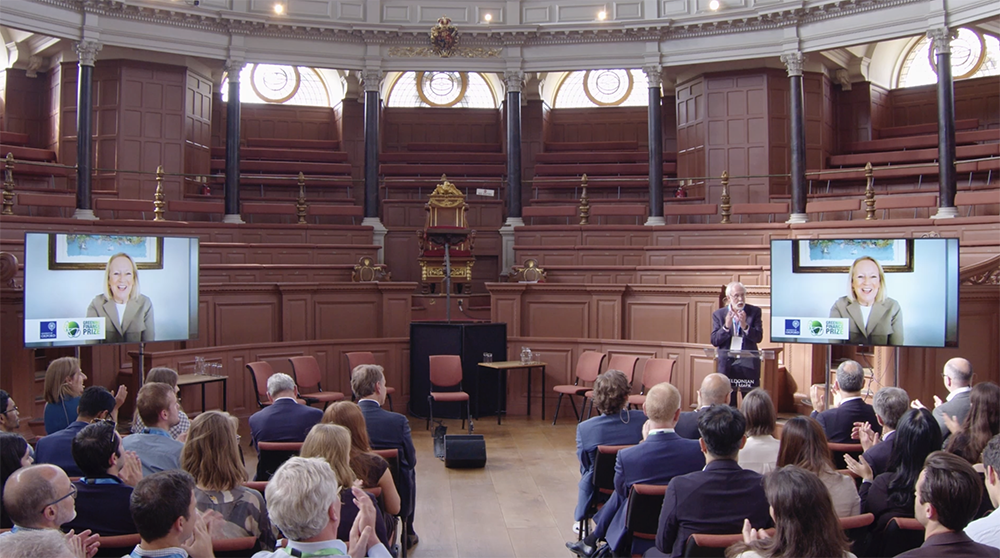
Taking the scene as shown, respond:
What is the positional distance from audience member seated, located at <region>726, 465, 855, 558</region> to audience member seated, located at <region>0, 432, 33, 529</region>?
8.35 ft

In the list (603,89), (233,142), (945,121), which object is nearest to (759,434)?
(945,121)

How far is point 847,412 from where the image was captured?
13.6 ft

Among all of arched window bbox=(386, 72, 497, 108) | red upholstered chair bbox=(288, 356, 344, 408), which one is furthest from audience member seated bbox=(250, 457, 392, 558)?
arched window bbox=(386, 72, 497, 108)

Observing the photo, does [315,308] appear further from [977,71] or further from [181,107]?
[977,71]

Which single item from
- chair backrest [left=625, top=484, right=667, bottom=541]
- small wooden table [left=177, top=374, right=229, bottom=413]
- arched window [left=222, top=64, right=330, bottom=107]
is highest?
arched window [left=222, top=64, right=330, bottom=107]

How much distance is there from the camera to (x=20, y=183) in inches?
507

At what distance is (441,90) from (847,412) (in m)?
13.5

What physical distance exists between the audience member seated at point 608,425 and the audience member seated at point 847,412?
0.93m

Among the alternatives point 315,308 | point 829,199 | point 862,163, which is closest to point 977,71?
point 862,163

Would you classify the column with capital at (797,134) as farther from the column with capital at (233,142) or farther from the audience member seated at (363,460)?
the audience member seated at (363,460)

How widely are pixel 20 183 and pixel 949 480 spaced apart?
13848mm

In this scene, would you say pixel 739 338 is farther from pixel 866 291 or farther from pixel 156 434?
pixel 156 434

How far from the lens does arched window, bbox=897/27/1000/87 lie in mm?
14352

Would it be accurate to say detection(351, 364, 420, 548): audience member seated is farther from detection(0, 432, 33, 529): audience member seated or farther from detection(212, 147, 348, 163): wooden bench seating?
detection(212, 147, 348, 163): wooden bench seating
